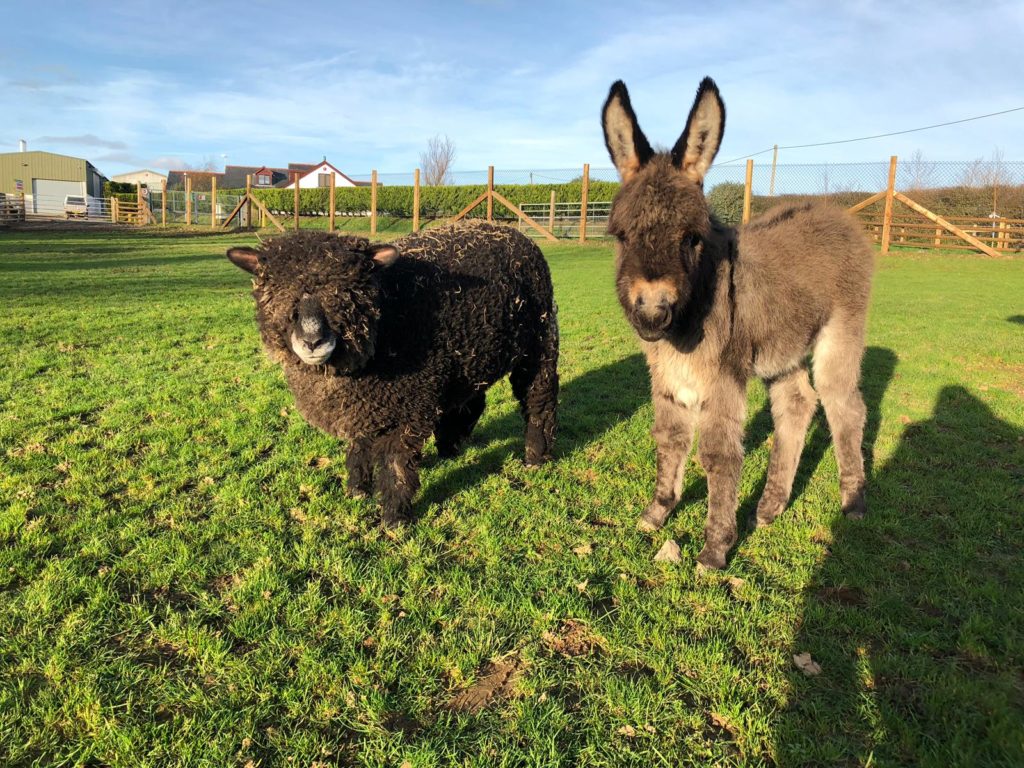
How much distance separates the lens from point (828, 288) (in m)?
4.68

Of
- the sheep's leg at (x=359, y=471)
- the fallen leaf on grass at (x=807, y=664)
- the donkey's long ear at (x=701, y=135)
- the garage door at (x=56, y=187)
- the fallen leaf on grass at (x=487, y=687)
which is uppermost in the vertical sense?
the garage door at (x=56, y=187)

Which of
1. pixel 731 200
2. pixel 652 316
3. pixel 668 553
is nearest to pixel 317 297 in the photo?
pixel 652 316

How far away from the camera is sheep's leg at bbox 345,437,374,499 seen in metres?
4.71

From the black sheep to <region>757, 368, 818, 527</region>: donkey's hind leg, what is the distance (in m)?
1.94

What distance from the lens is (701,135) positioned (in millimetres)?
3637

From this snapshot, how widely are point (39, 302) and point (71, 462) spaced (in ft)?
30.1

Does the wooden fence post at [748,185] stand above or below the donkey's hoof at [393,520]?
above

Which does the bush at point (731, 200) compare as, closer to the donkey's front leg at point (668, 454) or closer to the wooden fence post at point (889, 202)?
the wooden fence post at point (889, 202)

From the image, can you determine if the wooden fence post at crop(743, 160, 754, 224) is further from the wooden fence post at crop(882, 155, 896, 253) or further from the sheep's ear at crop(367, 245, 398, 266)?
the sheep's ear at crop(367, 245, 398, 266)

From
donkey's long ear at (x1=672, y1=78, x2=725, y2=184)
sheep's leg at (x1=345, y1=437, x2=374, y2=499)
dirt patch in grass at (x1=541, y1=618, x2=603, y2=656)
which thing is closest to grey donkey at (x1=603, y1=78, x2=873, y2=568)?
donkey's long ear at (x1=672, y1=78, x2=725, y2=184)

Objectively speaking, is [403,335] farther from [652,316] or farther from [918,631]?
[918,631]

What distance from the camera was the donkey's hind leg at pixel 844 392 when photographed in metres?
4.82

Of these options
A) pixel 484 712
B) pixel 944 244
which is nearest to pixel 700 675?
pixel 484 712

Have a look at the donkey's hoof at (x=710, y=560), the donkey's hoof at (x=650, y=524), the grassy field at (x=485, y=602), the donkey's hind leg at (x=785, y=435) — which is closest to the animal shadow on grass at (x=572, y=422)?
the grassy field at (x=485, y=602)
